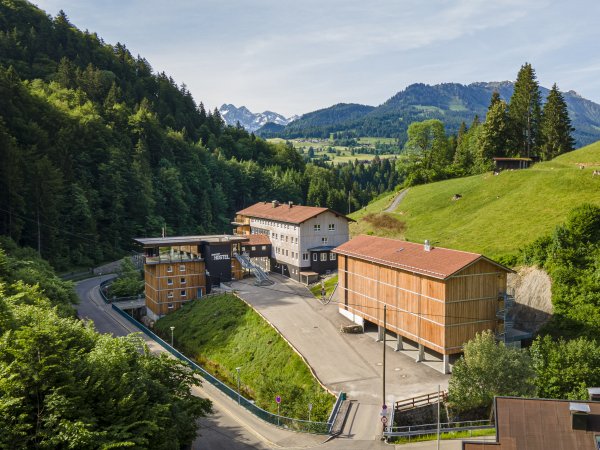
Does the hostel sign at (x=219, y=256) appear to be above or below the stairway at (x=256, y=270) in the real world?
above

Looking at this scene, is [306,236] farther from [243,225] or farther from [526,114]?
[526,114]

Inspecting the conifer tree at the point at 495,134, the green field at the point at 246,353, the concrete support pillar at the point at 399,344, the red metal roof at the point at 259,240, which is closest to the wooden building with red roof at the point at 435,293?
the concrete support pillar at the point at 399,344

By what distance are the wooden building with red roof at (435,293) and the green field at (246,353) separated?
8.98 meters

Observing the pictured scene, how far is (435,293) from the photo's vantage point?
38.0 m

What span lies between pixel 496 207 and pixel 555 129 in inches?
1140

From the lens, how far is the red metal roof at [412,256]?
37.7 meters

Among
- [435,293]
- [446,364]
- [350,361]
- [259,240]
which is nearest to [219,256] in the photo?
[259,240]

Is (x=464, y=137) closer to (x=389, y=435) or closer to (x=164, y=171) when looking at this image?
(x=164, y=171)

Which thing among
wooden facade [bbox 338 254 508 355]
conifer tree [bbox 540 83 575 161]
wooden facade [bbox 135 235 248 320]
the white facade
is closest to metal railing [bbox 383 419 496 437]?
wooden facade [bbox 338 254 508 355]

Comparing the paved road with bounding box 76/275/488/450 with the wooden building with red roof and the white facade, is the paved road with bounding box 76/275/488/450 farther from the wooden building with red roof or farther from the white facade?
the white facade

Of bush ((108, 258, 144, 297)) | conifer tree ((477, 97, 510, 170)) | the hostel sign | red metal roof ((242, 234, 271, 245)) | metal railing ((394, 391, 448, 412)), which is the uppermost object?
conifer tree ((477, 97, 510, 170))

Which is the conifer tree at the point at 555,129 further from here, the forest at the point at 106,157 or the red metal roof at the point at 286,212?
the forest at the point at 106,157

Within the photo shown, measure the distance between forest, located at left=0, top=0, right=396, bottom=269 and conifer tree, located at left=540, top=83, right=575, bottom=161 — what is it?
2304 inches

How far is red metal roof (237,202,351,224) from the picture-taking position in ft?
227
